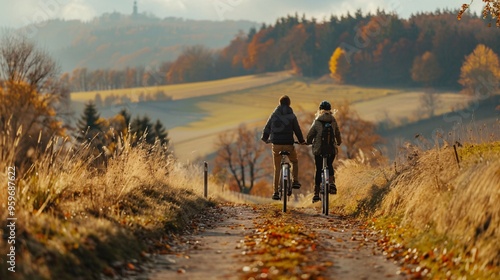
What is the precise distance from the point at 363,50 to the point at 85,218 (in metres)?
139

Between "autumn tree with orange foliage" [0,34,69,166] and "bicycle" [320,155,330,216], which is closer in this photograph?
"bicycle" [320,155,330,216]

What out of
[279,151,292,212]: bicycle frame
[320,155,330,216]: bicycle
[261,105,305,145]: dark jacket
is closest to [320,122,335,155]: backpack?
[320,155,330,216]: bicycle

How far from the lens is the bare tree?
310 ft

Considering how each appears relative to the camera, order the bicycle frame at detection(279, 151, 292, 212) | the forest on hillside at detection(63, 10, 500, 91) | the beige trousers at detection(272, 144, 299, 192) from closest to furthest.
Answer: the bicycle frame at detection(279, 151, 292, 212), the beige trousers at detection(272, 144, 299, 192), the forest on hillside at detection(63, 10, 500, 91)

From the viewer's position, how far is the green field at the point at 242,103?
4309 inches

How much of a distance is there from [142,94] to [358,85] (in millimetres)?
45845

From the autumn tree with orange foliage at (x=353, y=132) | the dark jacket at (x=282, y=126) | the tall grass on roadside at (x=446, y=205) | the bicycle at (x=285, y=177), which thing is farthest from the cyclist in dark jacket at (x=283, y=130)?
the autumn tree with orange foliage at (x=353, y=132)

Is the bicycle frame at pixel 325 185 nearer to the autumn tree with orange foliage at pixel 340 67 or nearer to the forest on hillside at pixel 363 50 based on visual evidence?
the forest on hillside at pixel 363 50

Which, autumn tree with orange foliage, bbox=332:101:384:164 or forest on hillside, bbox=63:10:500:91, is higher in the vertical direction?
forest on hillside, bbox=63:10:500:91

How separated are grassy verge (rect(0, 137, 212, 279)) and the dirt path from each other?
1.63 ft

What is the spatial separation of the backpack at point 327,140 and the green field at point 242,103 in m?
78.2

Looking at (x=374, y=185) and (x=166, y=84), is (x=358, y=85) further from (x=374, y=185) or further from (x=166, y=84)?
(x=374, y=185)

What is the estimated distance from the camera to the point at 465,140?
1606 cm

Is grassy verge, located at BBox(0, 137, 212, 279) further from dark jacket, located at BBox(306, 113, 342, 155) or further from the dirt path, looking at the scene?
dark jacket, located at BBox(306, 113, 342, 155)
